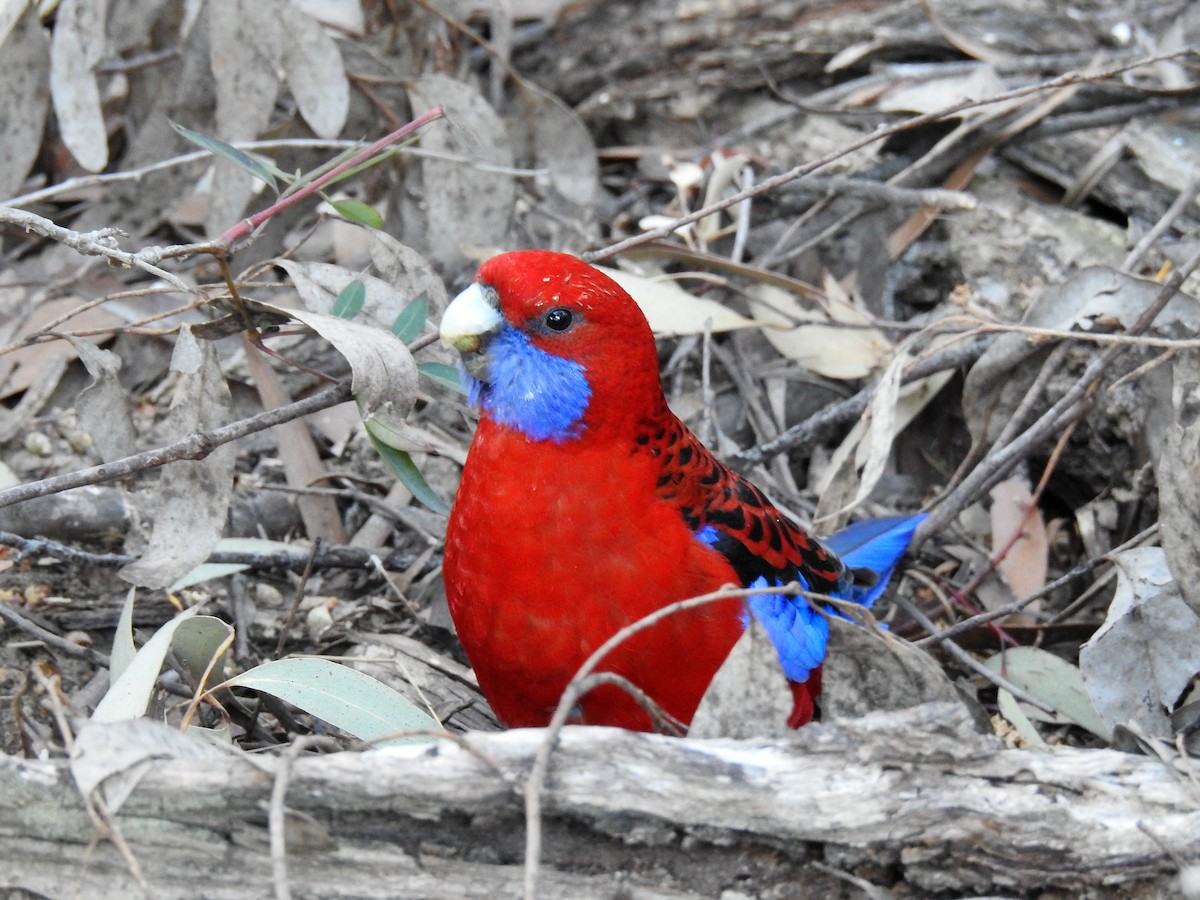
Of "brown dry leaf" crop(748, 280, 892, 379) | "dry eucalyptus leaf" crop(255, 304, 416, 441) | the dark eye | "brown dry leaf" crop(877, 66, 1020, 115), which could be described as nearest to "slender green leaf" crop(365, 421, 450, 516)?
"dry eucalyptus leaf" crop(255, 304, 416, 441)

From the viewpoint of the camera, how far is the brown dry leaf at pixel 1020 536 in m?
4.32

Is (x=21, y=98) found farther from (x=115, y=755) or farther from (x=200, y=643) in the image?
(x=115, y=755)

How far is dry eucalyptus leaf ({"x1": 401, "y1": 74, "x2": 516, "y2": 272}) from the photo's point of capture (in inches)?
189

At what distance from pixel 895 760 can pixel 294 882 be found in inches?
44.2

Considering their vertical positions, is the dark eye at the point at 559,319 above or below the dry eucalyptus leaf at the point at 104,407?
above

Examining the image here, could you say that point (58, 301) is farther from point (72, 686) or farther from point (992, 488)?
point (992, 488)

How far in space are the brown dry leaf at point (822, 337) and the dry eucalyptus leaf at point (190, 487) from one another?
6.99 feet

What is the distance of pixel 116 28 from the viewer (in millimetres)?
5148

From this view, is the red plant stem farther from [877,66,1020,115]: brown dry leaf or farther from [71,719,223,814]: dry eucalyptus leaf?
[877,66,1020,115]: brown dry leaf

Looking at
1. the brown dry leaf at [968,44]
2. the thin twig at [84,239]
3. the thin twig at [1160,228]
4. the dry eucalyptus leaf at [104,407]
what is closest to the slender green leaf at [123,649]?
the dry eucalyptus leaf at [104,407]

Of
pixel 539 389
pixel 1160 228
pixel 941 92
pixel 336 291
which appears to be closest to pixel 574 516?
pixel 539 389

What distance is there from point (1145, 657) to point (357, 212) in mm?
2486

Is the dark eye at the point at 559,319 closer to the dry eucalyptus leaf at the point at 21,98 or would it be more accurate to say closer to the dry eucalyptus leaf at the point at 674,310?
the dry eucalyptus leaf at the point at 674,310

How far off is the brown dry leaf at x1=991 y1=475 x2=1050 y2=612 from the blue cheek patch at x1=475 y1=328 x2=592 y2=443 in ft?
6.28
